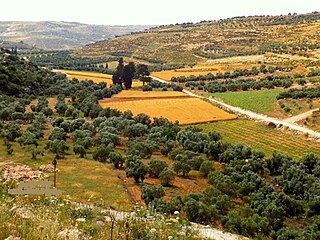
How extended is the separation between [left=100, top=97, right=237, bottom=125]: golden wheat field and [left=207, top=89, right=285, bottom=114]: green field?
5.43m

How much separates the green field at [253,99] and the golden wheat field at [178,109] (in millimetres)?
5431

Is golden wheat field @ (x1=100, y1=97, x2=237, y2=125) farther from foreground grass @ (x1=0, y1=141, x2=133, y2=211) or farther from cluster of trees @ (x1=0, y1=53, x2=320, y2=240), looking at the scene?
foreground grass @ (x1=0, y1=141, x2=133, y2=211)

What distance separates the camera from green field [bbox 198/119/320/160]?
166 ft

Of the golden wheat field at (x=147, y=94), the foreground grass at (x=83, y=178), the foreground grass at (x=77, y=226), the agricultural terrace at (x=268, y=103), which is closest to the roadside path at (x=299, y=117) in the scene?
the agricultural terrace at (x=268, y=103)

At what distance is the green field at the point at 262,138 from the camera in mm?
50578

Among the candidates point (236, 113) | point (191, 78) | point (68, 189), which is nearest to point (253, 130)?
point (236, 113)

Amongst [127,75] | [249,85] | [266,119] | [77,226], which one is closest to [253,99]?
[249,85]

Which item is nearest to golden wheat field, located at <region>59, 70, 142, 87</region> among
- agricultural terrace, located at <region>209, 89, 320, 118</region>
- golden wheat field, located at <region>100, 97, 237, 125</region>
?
golden wheat field, located at <region>100, 97, 237, 125</region>

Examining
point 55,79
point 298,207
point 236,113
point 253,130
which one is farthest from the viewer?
point 55,79

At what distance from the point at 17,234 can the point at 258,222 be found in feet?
67.4

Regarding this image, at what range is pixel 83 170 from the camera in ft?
133

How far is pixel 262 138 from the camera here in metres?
56.3

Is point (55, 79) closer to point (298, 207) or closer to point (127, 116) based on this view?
point (127, 116)

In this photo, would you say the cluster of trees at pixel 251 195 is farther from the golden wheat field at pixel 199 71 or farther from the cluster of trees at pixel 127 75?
the golden wheat field at pixel 199 71
